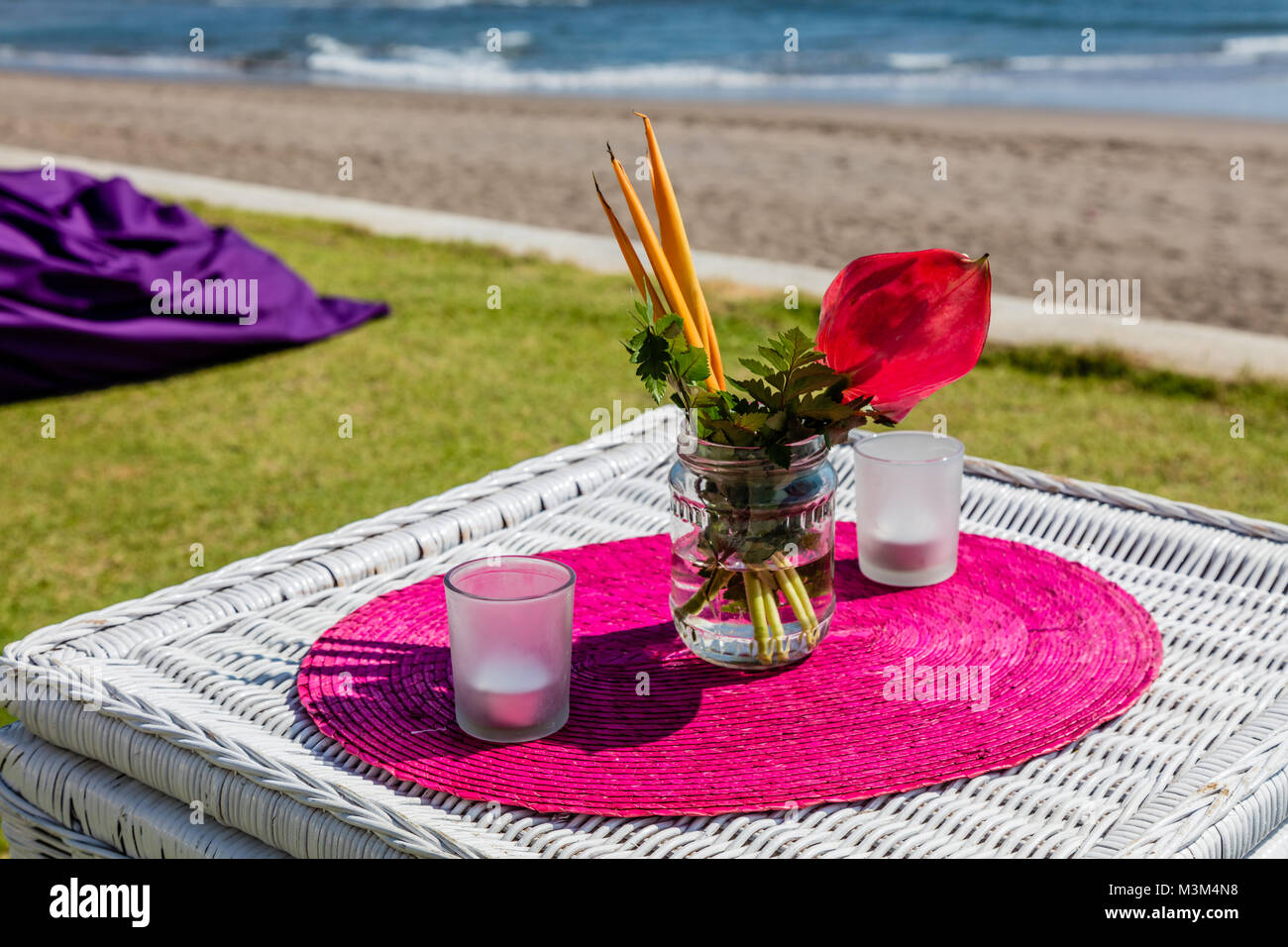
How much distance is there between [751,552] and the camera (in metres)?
1.01

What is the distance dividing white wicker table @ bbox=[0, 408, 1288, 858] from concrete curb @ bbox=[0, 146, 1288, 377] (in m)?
2.15

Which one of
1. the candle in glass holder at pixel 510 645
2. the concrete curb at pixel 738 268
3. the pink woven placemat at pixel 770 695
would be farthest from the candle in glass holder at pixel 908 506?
the concrete curb at pixel 738 268

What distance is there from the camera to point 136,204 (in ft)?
11.9

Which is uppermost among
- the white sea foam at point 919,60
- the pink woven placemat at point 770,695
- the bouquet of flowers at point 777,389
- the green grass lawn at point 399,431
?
the white sea foam at point 919,60

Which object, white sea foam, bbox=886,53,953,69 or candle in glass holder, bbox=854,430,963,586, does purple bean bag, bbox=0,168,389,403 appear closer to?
candle in glass holder, bbox=854,430,963,586

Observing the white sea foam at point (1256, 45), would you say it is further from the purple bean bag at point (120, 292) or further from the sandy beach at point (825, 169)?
the purple bean bag at point (120, 292)

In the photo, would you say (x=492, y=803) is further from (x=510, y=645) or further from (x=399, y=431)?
(x=399, y=431)

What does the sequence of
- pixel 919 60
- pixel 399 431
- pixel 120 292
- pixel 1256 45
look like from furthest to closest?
pixel 919 60 < pixel 1256 45 < pixel 120 292 < pixel 399 431

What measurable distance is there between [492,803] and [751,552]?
0.27 metres

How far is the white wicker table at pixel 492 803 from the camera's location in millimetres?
926

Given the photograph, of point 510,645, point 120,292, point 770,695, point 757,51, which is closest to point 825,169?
point 120,292

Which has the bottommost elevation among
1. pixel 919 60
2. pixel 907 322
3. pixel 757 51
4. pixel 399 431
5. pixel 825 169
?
pixel 399 431

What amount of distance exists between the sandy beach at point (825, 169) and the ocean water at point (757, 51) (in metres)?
1.42

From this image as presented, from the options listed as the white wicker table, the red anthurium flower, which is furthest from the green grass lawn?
the red anthurium flower
